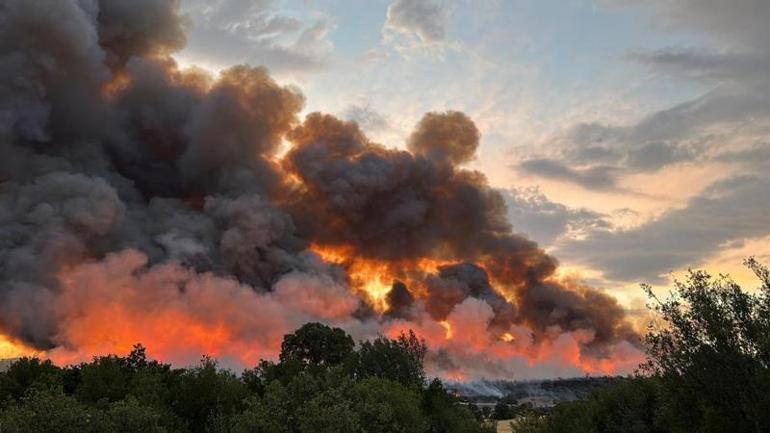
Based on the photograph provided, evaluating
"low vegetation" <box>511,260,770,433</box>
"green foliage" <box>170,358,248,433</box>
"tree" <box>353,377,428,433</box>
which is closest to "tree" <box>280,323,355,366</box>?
"green foliage" <box>170,358,248,433</box>

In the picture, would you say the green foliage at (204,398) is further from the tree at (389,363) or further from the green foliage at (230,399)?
the tree at (389,363)

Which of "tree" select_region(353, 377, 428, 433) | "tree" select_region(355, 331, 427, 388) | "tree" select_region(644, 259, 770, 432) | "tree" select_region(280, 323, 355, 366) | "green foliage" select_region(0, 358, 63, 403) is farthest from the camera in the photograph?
"tree" select_region(280, 323, 355, 366)

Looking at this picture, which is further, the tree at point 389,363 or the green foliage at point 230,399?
the tree at point 389,363

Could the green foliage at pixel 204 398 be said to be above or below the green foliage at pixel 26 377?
below

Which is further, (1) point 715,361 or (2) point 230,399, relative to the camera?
(2) point 230,399

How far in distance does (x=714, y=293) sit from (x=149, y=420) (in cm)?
3528

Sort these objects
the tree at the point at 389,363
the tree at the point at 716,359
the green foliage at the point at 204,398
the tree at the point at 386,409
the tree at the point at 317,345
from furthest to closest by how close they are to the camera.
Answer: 1. the tree at the point at 317,345
2. the tree at the point at 389,363
3. the green foliage at the point at 204,398
4. the tree at the point at 386,409
5. the tree at the point at 716,359

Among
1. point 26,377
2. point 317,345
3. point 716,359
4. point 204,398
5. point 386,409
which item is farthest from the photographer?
point 317,345

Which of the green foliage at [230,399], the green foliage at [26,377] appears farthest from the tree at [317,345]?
the green foliage at [26,377]

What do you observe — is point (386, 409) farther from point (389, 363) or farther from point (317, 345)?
point (317, 345)

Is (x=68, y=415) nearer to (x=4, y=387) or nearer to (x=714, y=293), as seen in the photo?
(x=714, y=293)

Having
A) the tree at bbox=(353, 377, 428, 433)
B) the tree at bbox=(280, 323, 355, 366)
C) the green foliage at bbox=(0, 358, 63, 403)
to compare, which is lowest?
the tree at bbox=(353, 377, 428, 433)

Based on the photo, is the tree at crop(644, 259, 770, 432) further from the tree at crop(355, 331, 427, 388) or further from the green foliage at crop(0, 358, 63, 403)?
the green foliage at crop(0, 358, 63, 403)

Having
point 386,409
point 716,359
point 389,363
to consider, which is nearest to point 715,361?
point 716,359
